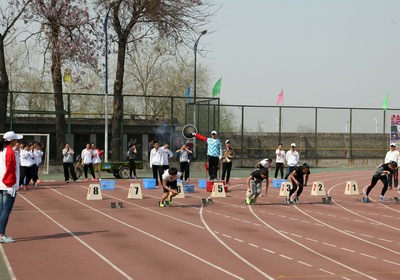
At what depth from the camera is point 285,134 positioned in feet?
165

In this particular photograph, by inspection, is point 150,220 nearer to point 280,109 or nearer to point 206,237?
point 206,237

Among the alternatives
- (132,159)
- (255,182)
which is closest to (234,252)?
(255,182)

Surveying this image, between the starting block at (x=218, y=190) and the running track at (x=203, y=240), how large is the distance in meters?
0.93

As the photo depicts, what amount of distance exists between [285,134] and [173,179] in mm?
30151

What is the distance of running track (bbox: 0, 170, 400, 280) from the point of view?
10.8 metres

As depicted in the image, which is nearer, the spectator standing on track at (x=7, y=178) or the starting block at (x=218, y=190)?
the spectator standing on track at (x=7, y=178)

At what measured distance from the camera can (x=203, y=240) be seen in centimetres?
1398

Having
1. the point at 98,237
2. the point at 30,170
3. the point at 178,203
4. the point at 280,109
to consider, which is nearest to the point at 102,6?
the point at 280,109

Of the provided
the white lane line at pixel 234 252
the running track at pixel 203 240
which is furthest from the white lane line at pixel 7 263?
the white lane line at pixel 234 252

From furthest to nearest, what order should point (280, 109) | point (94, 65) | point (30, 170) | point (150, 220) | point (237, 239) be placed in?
point (280, 109)
point (94, 65)
point (30, 170)
point (150, 220)
point (237, 239)

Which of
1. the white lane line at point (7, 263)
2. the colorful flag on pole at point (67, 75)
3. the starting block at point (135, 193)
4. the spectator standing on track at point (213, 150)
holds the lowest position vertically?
the white lane line at point (7, 263)

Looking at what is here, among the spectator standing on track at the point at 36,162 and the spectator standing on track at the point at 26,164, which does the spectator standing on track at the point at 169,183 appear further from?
the spectator standing on track at the point at 36,162

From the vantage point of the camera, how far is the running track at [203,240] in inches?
426

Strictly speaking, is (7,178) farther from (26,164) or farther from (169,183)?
(26,164)
